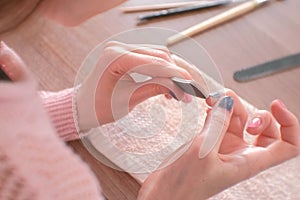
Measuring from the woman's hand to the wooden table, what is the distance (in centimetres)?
4

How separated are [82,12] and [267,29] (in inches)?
13.5

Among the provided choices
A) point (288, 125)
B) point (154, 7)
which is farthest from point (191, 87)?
point (154, 7)

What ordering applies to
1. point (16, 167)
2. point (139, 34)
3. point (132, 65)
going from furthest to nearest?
1. point (139, 34)
2. point (132, 65)
3. point (16, 167)

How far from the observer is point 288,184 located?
549mm

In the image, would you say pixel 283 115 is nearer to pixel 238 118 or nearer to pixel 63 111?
pixel 238 118

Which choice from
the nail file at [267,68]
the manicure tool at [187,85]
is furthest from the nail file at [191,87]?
the nail file at [267,68]

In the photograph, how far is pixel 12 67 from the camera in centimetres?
42

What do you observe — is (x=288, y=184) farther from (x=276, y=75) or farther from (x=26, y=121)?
(x=26, y=121)

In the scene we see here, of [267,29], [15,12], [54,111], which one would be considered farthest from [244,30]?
[15,12]

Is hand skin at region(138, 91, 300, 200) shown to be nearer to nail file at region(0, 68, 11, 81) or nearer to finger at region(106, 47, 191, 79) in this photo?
finger at region(106, 47, 191, 79)

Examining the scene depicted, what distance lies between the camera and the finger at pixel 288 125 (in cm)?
55

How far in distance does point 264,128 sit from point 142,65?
15 centimetres

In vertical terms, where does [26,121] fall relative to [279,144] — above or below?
above

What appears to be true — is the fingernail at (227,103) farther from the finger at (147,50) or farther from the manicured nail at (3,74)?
the manicured nail at (3,74)
